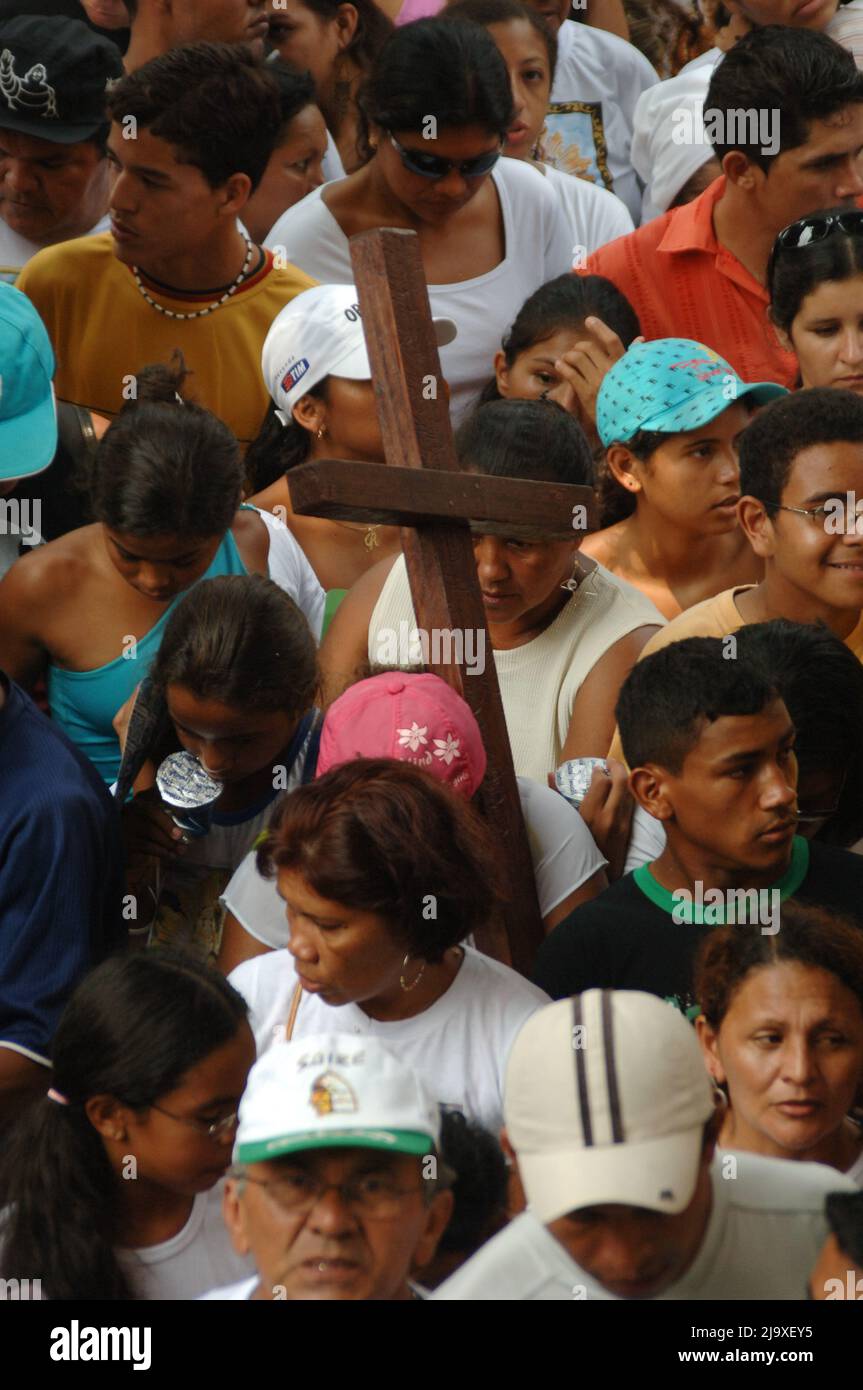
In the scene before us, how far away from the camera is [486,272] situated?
17.8ft

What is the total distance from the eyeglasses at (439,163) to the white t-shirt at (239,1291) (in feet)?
10.0

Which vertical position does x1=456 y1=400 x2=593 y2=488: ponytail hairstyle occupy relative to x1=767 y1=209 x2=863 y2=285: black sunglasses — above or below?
below

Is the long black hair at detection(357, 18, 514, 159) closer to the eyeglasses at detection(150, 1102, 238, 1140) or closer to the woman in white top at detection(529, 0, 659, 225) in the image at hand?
the woman in white top at detection(529, 0, 659, 225)

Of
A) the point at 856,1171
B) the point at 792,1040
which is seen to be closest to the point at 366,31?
the point at 792,1040

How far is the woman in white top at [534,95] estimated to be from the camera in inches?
236

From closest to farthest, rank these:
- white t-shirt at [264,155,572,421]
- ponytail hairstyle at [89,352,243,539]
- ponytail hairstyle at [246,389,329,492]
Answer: ponytail hairstyle at [89,352,243,539] < ponytail hairstyle at [246,389,329,492] < white t-shirt at [264,155,572,421]

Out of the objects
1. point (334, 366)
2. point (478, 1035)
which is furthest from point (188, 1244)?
point (334, 366)

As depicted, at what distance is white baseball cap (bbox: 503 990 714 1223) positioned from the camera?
2533mm

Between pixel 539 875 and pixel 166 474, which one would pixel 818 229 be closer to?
pixel 166 474

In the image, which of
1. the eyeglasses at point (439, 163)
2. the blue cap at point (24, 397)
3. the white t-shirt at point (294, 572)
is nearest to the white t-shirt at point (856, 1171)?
the white t-shirt at point (294, 572)

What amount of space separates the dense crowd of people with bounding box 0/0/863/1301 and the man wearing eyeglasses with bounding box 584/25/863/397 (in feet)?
0.04

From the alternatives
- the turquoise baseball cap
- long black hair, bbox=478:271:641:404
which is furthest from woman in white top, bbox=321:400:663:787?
long black hair, bbox=478:271:641:404

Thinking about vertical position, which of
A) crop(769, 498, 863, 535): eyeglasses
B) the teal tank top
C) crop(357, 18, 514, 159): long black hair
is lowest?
the teal tank top

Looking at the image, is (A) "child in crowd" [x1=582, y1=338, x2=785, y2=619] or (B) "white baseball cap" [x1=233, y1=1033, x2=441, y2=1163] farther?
(A) "child in crowd" [x1=582, y1=338, x2=785, y2=619]
